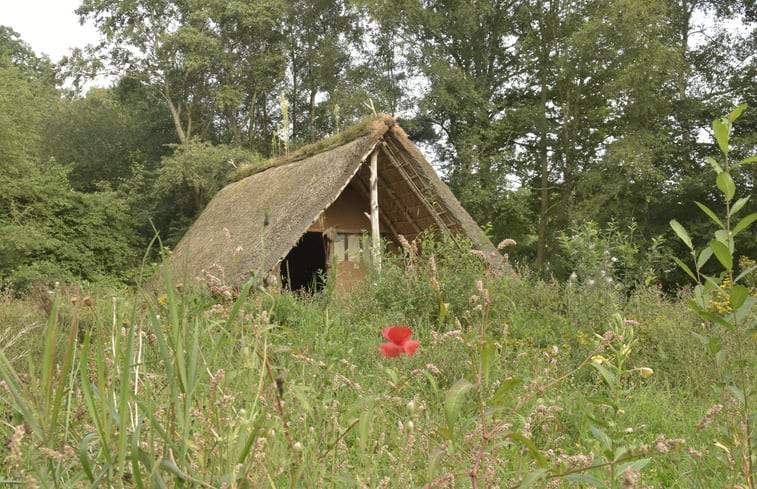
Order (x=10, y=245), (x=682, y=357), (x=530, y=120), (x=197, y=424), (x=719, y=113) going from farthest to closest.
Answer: (x=530, y=120) → (x=719, y=113) → (x=10, y=245) → (x=682, y=357) → (x=197, y=424)

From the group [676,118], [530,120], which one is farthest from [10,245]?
[676,118]

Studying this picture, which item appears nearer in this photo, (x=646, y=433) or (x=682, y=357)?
(x=646, y=433)

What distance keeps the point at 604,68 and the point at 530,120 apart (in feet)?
7.60

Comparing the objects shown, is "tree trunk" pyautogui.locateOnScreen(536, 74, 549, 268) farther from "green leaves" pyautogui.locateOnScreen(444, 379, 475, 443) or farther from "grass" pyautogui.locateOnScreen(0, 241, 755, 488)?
"green leaves" pyautogui.locateOnScreen(444, 379, 475, 443)

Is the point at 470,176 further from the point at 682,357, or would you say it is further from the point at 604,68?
the point at 682,357

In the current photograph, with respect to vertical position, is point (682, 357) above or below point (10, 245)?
below

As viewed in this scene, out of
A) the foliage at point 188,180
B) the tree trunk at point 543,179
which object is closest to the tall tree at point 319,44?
the foliage at point 188,180

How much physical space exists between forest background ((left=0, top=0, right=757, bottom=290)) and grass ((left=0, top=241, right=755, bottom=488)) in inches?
271

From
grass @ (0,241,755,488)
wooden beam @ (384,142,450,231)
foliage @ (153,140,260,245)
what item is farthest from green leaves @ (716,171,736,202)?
foliage @ (153,140,260,245)

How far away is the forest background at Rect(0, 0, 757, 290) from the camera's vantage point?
13906 mm

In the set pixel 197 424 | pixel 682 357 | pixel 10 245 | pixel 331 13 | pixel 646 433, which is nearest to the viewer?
pixel 197 424

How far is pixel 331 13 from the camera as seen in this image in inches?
826

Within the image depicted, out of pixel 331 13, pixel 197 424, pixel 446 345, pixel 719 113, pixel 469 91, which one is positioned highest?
pixel 331 13

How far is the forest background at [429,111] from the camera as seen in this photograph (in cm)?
1391
